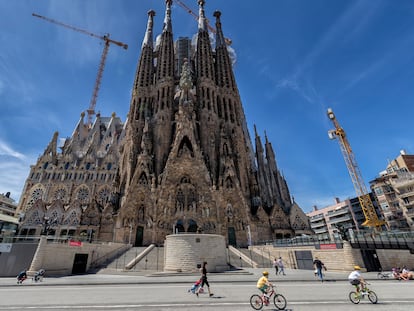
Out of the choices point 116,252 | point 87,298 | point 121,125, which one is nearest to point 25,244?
point 116,252

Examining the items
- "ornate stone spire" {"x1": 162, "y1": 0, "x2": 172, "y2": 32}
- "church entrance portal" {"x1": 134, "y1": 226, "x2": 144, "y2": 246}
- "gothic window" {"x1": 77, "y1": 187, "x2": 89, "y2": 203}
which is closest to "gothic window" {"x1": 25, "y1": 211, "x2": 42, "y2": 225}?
"gothic window" {"x1": 77, "y1": 187, "x2": 89, "y2": 203}

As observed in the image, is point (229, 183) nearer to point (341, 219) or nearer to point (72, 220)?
point (72, 220)

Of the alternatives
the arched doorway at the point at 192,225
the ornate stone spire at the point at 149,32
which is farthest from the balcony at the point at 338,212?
the ornate stone spire at the point at 149,32

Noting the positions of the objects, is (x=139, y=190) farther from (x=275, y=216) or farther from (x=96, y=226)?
(x=275, y=216)

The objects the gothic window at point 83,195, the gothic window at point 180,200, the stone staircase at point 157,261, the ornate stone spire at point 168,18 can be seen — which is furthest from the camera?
the ornate stone spire at point 168,18

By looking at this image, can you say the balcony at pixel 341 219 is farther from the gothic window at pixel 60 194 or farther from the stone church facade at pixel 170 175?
the gothic window at pixel 60 194

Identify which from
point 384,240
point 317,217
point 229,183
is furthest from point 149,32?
point 317,217

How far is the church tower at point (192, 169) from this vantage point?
109 ft

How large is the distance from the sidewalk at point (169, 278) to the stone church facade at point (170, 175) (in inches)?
479

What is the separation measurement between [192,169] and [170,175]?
12.7ft

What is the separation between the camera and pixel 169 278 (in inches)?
580

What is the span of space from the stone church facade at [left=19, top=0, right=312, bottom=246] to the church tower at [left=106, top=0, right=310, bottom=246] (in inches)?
6.8

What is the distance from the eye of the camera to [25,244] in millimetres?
17875

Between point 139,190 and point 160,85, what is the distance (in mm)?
24462
